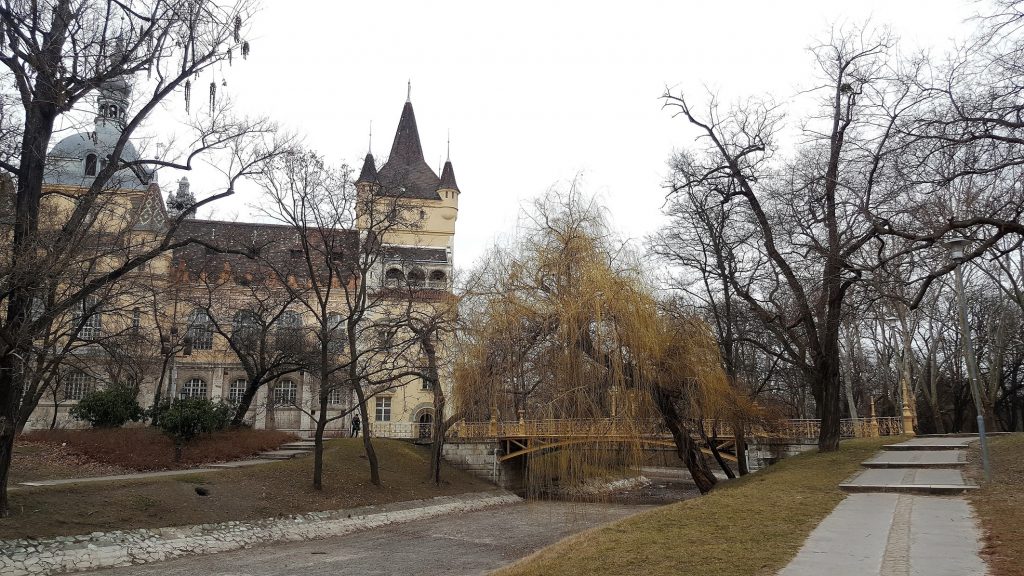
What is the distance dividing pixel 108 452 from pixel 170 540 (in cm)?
911

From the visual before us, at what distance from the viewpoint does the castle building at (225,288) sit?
15875 mm

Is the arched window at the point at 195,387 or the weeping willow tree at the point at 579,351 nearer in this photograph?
the weeping willow tree at the point at 579,351

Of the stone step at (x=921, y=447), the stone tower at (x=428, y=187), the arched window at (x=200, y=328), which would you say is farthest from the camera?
the stone tower at (x=428, y=187)

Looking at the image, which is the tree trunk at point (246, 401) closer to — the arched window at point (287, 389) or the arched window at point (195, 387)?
the arched window at point (287, 389)

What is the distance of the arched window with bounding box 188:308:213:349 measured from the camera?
27797 mm

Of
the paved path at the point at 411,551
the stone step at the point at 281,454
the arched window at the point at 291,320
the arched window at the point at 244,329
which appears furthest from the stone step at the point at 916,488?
the arched window at the point at 291,320

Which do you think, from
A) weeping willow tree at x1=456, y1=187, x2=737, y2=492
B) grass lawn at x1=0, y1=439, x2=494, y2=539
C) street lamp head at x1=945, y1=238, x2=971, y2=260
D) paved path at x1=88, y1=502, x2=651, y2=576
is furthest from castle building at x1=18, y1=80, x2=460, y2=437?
street lamp head at x1=945, y1=238, x2=971, y2=260

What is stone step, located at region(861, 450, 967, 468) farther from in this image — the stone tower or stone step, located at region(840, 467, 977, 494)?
the stone tower

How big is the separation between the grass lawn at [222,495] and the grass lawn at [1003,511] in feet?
52.7

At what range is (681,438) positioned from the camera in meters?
15.1

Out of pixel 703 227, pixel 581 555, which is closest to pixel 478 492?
pixel 703 227

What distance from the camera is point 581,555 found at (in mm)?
8227

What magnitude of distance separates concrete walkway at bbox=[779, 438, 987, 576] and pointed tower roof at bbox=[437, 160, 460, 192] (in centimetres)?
4135

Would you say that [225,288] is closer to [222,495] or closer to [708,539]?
[222,495]
